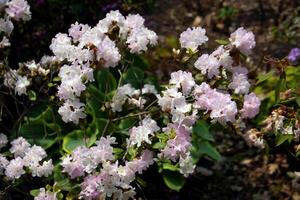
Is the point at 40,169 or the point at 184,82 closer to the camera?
the point at 184,82

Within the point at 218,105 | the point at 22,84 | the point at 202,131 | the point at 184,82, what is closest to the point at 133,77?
the point at 202,131

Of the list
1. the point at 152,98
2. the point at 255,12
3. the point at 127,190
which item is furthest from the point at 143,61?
the point at 255,12

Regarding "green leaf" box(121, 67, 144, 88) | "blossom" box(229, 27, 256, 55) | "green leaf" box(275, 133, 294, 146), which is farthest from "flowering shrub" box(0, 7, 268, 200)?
"green leaf" box(121, 67, 144, 88)

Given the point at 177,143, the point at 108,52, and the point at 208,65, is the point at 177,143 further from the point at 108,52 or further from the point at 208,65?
the point at 108,52

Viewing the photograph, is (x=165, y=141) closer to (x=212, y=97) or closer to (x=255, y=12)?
(x=212, y=97)

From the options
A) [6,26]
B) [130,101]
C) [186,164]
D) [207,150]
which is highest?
[6,26]

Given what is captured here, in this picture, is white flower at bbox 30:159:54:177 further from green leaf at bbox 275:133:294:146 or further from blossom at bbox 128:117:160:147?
green leaf at bbox 275:133:294:146

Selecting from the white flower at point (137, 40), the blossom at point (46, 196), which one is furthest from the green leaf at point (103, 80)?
the blossom at point (46, 196)
